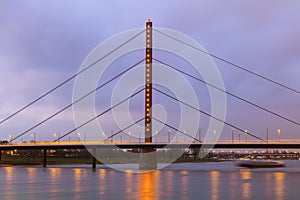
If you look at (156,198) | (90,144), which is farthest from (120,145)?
(156,198)

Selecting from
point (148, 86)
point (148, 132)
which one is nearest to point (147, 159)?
point (148, 132)

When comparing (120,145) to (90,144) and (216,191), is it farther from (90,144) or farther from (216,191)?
(216,191)

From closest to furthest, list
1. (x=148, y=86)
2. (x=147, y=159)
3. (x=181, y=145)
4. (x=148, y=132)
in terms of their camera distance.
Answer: (x=148, y=132)
(x=181, y=145)
(x=147, y=159)
(x=148, y=86)

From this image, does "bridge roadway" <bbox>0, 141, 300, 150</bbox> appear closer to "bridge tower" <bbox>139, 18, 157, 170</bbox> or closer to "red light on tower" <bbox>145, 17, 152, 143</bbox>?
"bridge tower" <bbox>139, 18, 157, 170</bbox>

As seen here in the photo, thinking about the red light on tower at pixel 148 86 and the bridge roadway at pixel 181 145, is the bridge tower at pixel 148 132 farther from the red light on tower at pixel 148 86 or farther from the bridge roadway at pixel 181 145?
the bridge roadway at pixel 181 145

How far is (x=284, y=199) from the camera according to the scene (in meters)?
31.3

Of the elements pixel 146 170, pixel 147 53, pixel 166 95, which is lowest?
pixel 146 170

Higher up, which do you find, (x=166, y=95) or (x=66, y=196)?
(x=166, y=95)

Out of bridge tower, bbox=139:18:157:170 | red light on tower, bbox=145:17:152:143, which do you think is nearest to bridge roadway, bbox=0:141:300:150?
bridge tower, bbox=139:18:157:170

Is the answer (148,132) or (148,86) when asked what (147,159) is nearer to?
(148,132)

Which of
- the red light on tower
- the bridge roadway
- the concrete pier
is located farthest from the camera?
the concrete pier

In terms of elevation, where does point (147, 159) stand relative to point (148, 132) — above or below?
below

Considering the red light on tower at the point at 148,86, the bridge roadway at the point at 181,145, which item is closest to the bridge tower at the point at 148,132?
the red light on tower at the point at 148,86

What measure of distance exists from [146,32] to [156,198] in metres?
51.9
